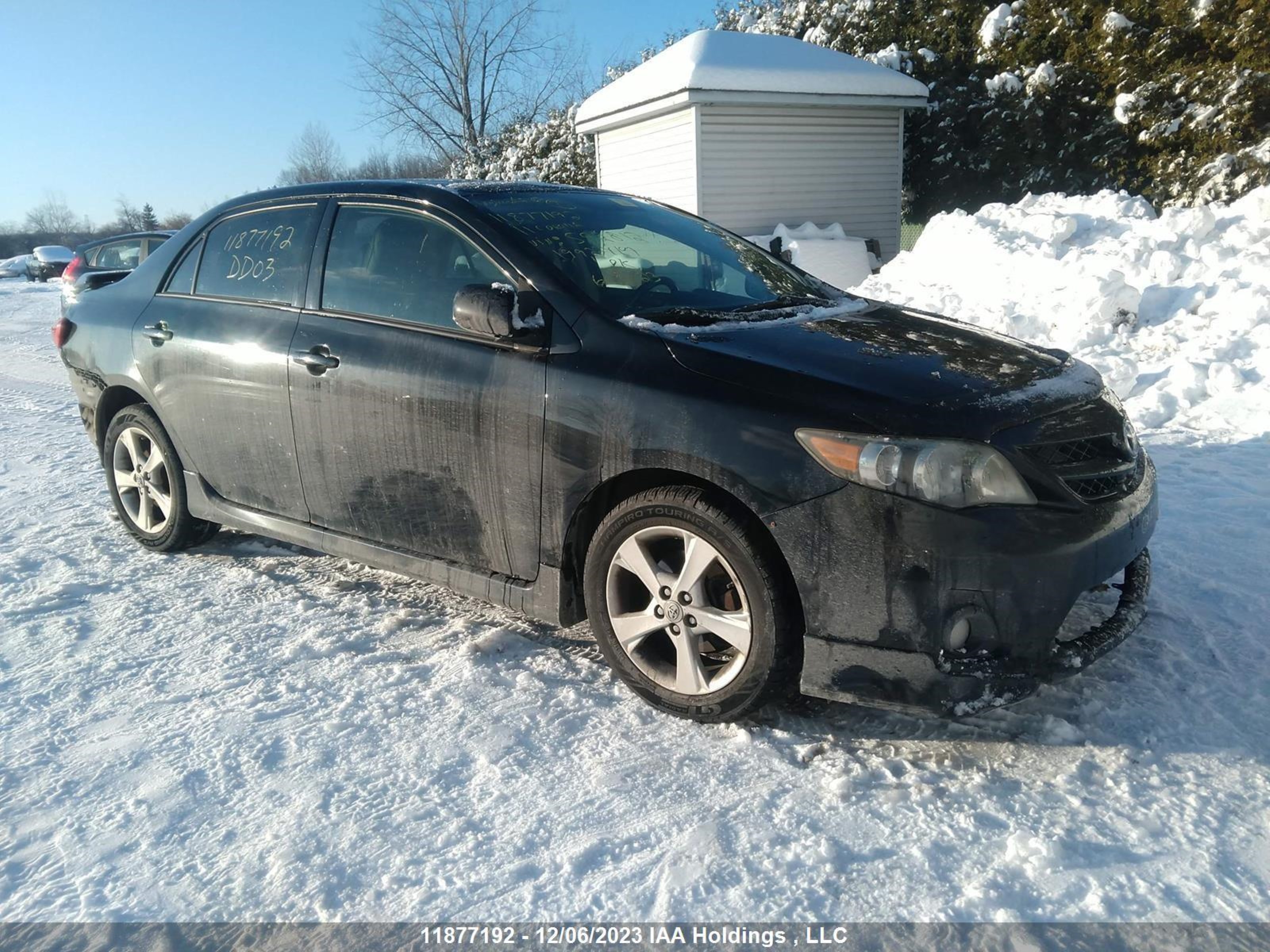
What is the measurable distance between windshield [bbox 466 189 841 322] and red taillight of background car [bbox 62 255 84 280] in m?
13.1

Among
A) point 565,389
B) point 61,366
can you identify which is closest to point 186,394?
point 565,389

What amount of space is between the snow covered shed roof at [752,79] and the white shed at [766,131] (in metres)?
0.02

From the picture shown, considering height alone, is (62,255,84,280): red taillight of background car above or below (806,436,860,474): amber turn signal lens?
above

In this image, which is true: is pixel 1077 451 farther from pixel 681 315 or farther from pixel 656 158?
Answer: pixel 656 158

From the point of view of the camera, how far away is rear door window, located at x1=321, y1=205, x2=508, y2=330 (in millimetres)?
3504

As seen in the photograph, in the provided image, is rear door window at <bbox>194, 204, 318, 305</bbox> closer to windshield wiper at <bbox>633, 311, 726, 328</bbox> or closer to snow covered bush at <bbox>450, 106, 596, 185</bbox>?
windshield wiper at <bbox>633, 311, 726, 328</bbox>

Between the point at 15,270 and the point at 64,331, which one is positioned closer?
the point at 64,331

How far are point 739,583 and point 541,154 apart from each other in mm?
21707

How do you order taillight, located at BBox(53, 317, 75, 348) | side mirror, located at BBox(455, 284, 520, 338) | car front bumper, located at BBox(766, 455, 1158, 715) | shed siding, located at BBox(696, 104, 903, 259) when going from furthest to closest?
shed siding, located at BBox(696, 104, 903, 259) < taillight, located at BBox(53, 317, 75, 348) < side mirror, located at BBox(455, 284, 520, 338) < car front bumper, located at BBox(766, 455, 1158, 715)

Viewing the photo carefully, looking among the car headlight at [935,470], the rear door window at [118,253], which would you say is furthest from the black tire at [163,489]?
the rear door window at [118,253]

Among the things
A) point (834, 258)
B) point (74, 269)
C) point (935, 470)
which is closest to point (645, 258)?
point (935, 470)

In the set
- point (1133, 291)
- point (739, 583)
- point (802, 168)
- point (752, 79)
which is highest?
point (752, 79)

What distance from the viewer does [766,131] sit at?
14555 millimetres

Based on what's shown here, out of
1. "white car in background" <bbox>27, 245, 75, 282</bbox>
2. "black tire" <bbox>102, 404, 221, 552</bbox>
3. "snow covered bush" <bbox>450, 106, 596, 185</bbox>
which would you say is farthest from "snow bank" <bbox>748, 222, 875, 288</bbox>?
"white car in background" <bbox>27, 245, 75, 282</bbox>
